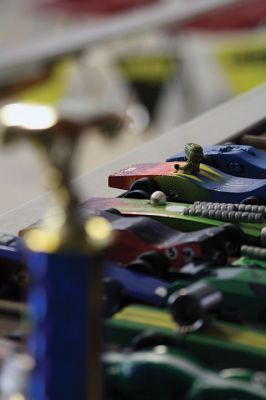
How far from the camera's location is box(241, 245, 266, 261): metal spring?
4.65 ft

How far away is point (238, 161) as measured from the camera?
1.85 metres

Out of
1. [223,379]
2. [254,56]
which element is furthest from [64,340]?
[254,56]

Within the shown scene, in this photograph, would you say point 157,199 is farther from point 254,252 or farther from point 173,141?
point 173,141

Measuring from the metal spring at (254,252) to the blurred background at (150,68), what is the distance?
2.66 metres

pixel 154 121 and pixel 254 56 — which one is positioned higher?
pixel 254 56

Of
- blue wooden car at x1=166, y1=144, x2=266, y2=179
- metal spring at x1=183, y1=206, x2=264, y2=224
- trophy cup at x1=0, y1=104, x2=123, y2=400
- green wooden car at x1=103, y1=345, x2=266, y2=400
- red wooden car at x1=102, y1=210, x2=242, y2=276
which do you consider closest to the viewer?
trophy cup at x1=0, y1=104, x2=123, y2=400

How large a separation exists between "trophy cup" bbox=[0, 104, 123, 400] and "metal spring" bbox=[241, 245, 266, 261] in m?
0.57

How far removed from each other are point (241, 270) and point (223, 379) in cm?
29

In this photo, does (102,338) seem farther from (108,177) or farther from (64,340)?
(108,177)

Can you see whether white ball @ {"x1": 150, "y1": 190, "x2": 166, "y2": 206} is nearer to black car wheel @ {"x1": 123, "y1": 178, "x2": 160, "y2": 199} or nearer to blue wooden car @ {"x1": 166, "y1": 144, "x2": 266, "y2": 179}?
black car wheel @ {"x1": 123, "y1": 178, "x2": 160, "y2": 199}

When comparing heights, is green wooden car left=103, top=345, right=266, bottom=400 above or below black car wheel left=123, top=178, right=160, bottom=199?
below

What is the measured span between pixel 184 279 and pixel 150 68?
4.80 meters

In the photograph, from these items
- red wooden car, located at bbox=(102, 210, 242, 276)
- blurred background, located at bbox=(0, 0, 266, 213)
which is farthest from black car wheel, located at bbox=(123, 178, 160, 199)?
blurred background, located at bbox=(0, 0, 266, 213)

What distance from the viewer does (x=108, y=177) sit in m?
1.86
